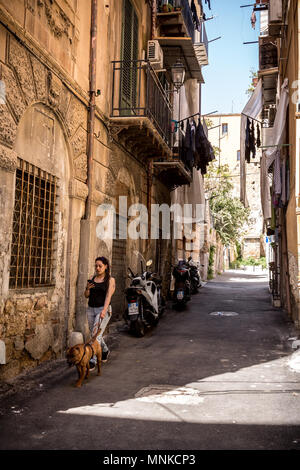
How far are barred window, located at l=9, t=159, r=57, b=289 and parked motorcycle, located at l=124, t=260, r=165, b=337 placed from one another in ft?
7.74

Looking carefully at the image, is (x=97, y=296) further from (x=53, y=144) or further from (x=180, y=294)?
(x=180, y=294)

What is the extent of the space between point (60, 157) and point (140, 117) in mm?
2572

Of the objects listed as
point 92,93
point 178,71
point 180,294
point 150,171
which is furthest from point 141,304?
point 178,71

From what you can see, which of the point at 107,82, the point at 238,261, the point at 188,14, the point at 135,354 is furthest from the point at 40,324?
the point at 238,261

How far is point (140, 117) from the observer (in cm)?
906

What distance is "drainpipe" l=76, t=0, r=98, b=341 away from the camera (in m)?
7.59

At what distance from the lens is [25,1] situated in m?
5.84

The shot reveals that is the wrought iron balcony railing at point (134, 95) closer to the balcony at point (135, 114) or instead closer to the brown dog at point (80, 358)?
the balcony at point (135, 114)

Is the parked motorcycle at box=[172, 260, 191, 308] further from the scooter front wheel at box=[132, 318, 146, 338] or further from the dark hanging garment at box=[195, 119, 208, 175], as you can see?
the scooter front wheel at box=[132, 318, 146, 338]

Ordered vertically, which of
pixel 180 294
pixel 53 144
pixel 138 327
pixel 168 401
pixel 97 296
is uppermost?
pixel 53 144

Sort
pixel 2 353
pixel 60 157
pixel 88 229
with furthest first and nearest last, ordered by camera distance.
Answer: pixel 88 229 → pixel 60 157 → pixel 2 353

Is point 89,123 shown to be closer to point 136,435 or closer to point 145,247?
point 145,247

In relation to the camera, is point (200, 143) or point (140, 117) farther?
point (200, 143)

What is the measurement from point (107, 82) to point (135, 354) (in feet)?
18.0
